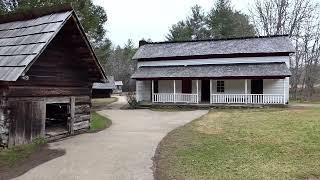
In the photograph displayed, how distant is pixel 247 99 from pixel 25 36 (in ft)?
72.2

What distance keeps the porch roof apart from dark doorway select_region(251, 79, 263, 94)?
148cm

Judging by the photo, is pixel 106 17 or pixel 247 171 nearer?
pixel 247 171

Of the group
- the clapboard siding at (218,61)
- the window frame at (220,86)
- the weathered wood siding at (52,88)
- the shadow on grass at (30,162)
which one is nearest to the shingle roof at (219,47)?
the clapboard siding at (218,61)

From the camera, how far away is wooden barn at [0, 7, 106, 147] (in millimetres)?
12336

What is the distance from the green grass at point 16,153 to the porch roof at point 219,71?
2048cm

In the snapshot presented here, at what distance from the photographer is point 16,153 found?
11828 millimetres

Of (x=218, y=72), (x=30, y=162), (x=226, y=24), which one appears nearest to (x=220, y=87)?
(x=218, y=72)

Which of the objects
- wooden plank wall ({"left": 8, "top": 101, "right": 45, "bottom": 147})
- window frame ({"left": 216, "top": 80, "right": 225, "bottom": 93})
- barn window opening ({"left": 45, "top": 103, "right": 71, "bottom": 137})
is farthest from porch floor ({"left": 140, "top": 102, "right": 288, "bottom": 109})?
wooden plank wall ({"left": 8, "top": 101, "right": 45, "bottom": 147})

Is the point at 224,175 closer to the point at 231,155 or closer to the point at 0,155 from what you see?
the point at 231,155

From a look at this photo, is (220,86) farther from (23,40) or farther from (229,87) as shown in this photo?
(23,40)

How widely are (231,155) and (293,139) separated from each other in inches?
148

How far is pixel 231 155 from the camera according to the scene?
11.6m

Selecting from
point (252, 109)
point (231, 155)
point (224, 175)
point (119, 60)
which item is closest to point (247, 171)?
point (224, 175)

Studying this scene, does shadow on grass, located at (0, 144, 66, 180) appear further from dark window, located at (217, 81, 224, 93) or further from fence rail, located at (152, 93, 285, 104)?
dark window, located at (217, 81, 224, 93)
